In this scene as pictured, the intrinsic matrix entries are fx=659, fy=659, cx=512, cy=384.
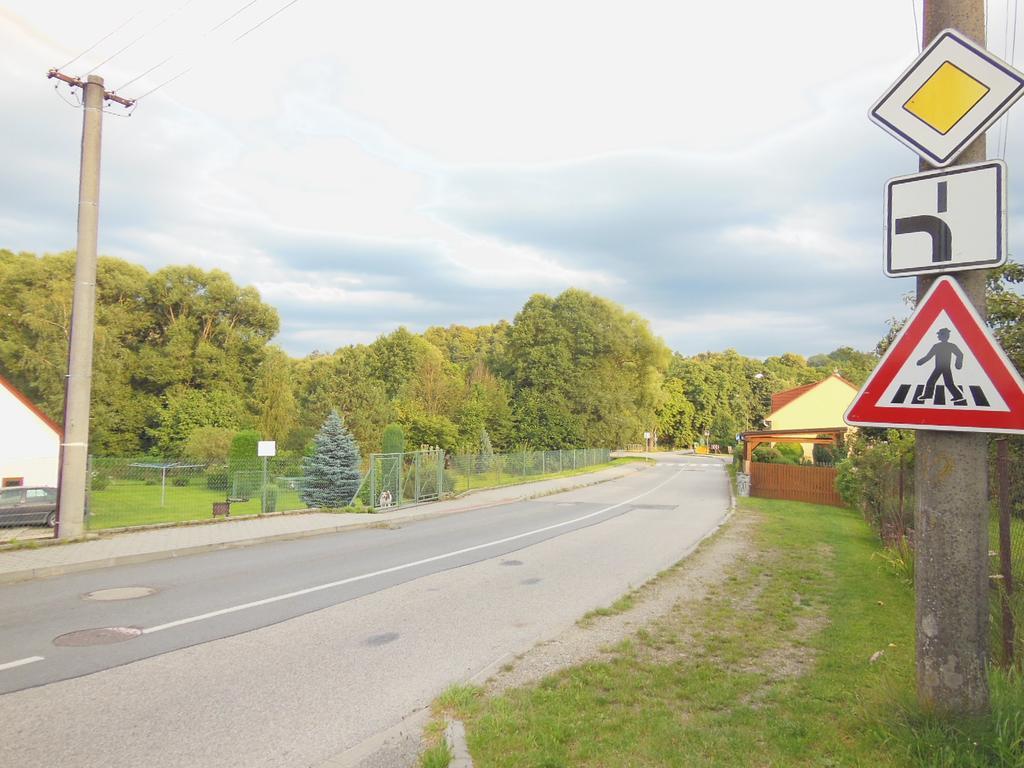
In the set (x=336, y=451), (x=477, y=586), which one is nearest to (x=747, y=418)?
(x=336, y=451)

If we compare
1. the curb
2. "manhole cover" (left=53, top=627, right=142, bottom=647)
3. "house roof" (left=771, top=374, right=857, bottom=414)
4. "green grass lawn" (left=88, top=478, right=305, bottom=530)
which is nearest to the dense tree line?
"house roof" (left=771, top=374, right=857, bottom=414)

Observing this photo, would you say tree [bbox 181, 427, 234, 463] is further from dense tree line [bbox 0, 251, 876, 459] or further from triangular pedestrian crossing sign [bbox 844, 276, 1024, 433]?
triangular pedestrian crossing sign [bbox 844, 276, 1024, 433]

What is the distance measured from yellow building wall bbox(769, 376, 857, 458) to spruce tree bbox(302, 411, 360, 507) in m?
34.3

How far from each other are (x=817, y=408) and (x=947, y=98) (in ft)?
152

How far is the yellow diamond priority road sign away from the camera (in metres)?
3.28

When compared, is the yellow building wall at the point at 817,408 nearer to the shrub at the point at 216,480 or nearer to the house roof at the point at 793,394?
the house roof at the point at 793,394

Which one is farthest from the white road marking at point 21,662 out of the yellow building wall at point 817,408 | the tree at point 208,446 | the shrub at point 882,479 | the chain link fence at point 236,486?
the yellow building wall at point 817,408

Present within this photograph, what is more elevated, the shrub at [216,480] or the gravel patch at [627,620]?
the gravel patch at [627,620]

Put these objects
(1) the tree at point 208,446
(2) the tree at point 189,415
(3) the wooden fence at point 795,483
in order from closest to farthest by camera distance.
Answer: (3) the wooden fence at point 795,483 → (1) the tree at point 208,446 → (2) the tree at point 189,415

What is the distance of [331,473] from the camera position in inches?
819

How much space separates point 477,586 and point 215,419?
128ft

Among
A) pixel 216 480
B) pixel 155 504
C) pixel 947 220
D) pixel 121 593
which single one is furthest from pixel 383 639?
pixel 216 480

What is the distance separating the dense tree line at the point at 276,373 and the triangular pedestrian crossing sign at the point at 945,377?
705 inches

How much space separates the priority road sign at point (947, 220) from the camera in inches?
127
